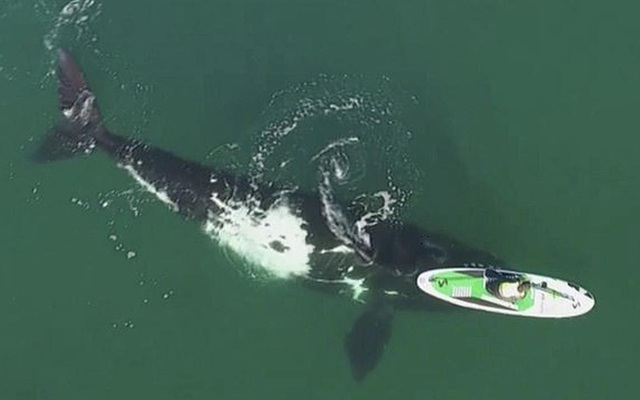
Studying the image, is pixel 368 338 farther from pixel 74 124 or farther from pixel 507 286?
pixel 74 124

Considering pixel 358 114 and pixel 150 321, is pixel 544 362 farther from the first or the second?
pixel 150 321

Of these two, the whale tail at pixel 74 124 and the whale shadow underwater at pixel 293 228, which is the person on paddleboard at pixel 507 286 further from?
the whale tail at pixel 74 124

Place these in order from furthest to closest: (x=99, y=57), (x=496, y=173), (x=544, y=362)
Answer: (x=99, y=57)
(x=496, y=173)
(x=544, y=362)

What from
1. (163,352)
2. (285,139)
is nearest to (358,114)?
(285,139)

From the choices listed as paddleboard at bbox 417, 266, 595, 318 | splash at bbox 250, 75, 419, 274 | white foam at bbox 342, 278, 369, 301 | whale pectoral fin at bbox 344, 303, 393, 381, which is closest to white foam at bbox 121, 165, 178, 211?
splash at bbox 250, 75, 419, 274

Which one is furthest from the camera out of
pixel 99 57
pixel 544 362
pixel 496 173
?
pixel 99 57

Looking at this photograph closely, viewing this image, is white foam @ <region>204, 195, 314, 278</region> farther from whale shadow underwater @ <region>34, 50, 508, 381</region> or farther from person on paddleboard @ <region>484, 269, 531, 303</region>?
person on paddleboard @ <region>484, 269, 531, 303</region>

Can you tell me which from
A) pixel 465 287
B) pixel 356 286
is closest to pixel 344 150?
pixel 356 286
